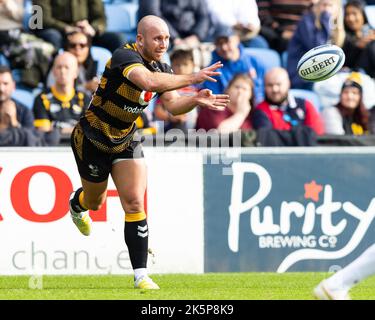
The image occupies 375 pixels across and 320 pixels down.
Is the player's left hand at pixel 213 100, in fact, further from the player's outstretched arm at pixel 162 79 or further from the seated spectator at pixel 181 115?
the seated spectator at pixel 181 115

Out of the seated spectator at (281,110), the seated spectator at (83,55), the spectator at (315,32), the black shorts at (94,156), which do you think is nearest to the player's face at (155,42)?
the black shorts at (94,156)

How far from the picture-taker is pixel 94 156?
9266mm

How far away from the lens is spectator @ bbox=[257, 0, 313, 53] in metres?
15.0

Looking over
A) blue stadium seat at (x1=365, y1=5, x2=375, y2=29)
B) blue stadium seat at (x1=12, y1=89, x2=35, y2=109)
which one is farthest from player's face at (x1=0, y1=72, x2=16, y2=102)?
blue stadium seat at (x1=365, y1=5, x2=375, y2=29)

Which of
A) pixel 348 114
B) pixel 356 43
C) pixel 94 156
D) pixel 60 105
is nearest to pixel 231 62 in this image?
pixel 348 114

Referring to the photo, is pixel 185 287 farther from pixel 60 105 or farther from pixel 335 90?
pixel 335 90

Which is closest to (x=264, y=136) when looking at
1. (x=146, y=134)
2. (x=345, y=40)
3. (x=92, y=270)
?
(x=146, y=134)

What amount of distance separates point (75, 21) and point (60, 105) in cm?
188

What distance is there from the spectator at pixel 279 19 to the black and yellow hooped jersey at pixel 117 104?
6.23m

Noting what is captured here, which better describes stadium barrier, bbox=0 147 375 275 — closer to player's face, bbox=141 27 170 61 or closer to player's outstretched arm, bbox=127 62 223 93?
player's face, bbox=141 27 170 61

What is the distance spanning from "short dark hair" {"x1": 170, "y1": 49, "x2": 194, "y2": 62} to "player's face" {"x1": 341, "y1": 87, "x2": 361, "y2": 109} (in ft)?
6.56

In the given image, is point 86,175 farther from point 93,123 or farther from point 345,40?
point 345,40

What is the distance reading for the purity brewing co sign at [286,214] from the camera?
11.2 m

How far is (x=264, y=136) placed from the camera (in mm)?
11695
